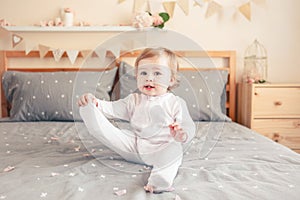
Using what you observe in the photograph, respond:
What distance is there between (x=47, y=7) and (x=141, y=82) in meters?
1.68

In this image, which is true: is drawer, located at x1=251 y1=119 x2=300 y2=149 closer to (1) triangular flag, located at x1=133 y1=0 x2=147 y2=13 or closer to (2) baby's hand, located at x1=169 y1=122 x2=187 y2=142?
(1) triangular flag, located at x1=133 y1=0 x2=147 y2=13

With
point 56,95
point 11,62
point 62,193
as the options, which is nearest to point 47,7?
point 11,62

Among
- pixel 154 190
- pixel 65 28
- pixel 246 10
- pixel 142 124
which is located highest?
pixel 246 10

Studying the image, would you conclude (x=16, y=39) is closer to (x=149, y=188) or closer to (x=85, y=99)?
(x=85, y=99)

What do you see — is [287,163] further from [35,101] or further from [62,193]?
[35,101]

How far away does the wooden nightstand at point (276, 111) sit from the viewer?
2.67 meters

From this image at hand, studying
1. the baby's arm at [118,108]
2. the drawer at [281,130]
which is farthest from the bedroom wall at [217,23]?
the baby's arm at [118,108]

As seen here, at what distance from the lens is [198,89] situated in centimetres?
194

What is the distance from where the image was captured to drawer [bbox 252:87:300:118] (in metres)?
2.67

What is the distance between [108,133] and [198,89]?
619mm

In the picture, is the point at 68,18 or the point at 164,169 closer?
the point at 164,169

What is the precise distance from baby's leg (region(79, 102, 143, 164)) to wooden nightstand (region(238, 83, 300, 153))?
136 cm

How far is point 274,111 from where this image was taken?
2.68m

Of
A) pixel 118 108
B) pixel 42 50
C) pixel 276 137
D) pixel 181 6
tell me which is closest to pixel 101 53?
pixel 118 108
